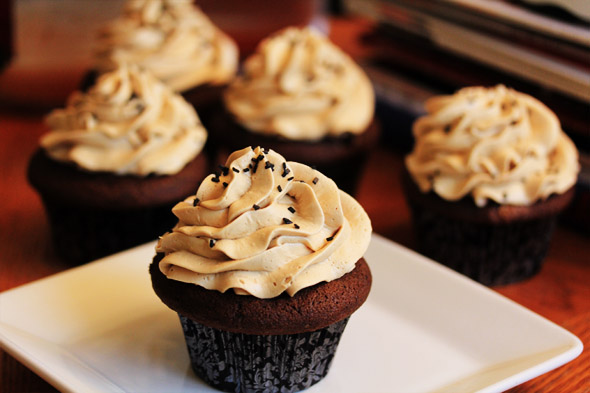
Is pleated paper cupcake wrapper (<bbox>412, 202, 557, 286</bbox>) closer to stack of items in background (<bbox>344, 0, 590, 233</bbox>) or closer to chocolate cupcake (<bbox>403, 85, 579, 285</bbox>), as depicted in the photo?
chocolate cupcake (<bbox>403, 85, 579, 285</bbox>)

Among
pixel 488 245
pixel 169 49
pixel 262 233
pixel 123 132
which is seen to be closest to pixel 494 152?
pixel 488 245

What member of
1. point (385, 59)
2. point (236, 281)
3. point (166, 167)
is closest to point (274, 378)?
point (236, 281)

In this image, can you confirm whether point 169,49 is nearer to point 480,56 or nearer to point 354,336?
point 480,56

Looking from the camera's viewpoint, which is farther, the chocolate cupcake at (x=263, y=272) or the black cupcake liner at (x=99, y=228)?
the black cupcake liner at (x=99, y=228)

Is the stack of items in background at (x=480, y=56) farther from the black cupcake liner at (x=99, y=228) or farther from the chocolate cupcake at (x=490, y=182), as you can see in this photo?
the black cupcake liner at (x=99, y=228)

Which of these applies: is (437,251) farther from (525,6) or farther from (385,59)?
(385,59)

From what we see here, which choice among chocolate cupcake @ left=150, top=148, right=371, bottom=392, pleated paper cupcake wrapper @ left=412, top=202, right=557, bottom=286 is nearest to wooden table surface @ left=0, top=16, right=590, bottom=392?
pleated paper cupcake wrapper @ left=412, top=202, right=557, bottom=286

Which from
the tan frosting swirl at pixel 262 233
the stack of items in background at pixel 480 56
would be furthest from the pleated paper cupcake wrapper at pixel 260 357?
the stack of items in background at pixel 480 56

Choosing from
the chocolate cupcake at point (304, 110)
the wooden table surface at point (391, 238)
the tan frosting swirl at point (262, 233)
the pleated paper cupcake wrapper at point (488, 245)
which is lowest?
the wooden table surface at point (391, 238)
